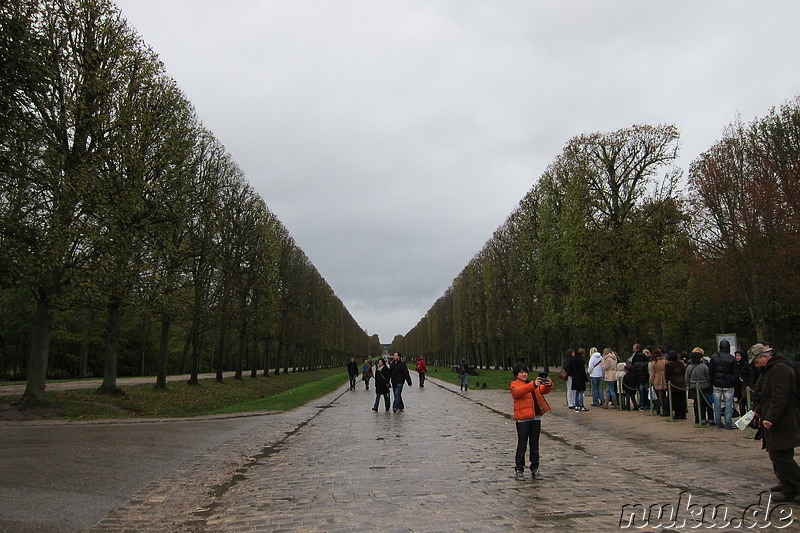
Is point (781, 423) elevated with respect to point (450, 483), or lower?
elevated

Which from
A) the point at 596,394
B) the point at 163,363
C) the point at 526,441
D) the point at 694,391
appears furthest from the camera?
the point at 163,363

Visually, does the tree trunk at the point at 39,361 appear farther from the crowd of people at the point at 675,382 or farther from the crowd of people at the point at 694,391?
the crowd of people at the point at 675,382

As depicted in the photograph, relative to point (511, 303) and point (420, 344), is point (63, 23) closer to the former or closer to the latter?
point (511, 303)

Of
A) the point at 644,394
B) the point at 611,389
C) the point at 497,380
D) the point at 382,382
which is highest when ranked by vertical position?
the point at 382,382

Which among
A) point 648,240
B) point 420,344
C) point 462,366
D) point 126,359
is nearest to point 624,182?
point 648,240

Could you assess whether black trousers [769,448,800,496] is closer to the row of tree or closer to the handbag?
the handbag

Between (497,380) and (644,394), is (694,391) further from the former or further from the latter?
(497,380)

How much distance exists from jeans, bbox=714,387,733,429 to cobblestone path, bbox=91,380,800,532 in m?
0.56

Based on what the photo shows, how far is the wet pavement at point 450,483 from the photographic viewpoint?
6.84m

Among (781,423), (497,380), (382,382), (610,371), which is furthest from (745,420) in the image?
(497,380)

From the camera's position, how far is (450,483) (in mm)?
8875

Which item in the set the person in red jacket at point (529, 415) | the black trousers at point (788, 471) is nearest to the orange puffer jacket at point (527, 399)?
the person in red jacket at point (529, 415)

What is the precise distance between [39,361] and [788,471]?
21.4m

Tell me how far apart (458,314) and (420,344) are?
193 feet
